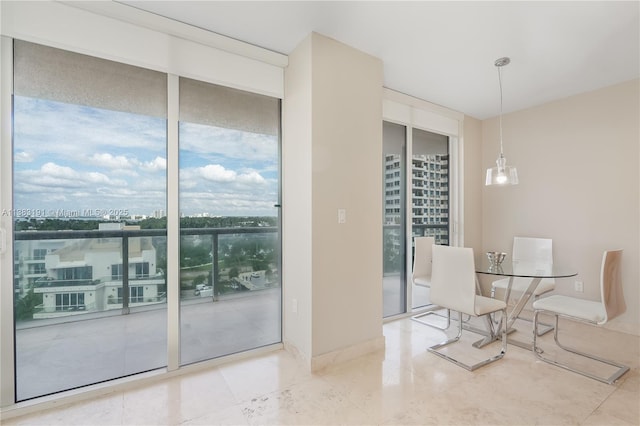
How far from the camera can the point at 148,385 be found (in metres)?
2.16

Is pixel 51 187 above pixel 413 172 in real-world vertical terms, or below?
below

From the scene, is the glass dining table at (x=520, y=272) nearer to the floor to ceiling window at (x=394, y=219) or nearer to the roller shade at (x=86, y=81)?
the floor to ceiling window at (x=394, y=219)

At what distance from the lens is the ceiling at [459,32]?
2.06m

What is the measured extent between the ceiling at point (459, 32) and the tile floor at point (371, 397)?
2570 mm

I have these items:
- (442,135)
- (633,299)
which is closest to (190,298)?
(442,135)

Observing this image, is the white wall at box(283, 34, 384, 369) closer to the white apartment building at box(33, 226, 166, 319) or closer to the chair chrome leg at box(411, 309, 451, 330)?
the chair chrome leg at box(411, 309, 451, 330)

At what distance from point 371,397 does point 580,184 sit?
3324 millimetres

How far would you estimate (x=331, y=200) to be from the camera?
97.8 inches

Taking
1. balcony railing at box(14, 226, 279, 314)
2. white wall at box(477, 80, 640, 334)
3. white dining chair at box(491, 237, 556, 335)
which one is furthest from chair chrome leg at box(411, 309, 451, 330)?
balcony railing at box(14, 226, 279, 314)

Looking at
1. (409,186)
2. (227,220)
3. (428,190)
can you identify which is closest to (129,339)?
(227,220)

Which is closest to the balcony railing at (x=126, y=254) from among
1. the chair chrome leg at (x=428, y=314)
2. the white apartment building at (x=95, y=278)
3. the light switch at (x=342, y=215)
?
the white apartment building at (x=95, y=278)

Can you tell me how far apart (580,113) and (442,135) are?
1.45m

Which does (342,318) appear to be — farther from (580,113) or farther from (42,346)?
(580,113)

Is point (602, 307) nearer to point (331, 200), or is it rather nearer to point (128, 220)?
point (331, 200)
